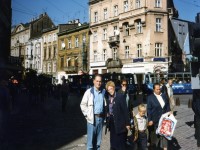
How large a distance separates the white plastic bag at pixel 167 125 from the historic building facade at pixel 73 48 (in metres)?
44.0

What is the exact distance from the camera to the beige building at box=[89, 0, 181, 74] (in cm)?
3984

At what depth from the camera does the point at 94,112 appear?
20.6ft

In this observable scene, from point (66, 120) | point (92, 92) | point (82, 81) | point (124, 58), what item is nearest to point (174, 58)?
point (124, 58)

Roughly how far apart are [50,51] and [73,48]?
877cm

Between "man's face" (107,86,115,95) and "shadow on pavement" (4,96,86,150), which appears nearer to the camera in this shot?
"man's face" (107,86,115,95)

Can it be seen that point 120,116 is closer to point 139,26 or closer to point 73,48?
point 139,26

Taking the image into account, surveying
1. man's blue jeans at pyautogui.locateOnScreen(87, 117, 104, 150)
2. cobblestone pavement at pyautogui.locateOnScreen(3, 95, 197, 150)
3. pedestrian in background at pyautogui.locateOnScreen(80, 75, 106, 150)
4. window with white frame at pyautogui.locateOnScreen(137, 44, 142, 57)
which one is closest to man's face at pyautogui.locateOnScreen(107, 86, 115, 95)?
pedestrian in background at pyautogui.locateOnScreen(80, 75, 106, 150)

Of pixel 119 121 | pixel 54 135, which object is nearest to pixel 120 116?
pixel 119 121

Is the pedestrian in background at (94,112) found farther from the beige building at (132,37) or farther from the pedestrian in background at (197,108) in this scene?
the beige building at (132,37)

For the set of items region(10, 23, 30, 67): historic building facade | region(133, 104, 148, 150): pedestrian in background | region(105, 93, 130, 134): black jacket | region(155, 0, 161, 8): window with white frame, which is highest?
region(155, 0, 161, 8): window with white frame

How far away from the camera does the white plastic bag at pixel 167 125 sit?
6922mm

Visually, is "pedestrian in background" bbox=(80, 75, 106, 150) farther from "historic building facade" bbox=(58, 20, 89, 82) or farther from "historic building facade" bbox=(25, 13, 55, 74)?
"historic building facade" bbox=(25, 13, 55, 74)

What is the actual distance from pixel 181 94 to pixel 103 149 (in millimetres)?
28303

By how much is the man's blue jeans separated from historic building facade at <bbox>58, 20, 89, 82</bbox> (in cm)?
4453
